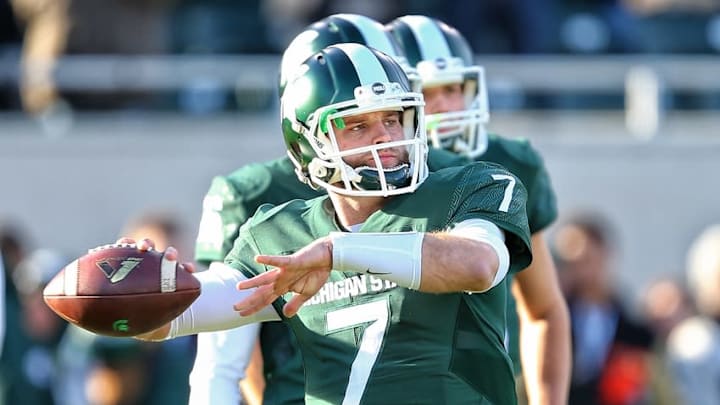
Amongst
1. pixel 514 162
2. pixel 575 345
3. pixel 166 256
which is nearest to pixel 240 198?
pixel 514 162

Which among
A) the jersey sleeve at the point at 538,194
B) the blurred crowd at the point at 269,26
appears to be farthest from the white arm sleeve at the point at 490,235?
the blurred crowd at the point at 269,26

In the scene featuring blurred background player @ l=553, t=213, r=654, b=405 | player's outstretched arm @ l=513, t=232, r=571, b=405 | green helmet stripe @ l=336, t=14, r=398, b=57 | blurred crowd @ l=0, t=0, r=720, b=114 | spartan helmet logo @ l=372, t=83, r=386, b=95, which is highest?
spartan helmet logo @ l=372, t=83, r=386, b=95

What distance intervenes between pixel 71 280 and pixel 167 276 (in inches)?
8.3

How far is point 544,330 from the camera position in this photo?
4.95 metres

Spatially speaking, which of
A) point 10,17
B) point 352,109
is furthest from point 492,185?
point 10,17

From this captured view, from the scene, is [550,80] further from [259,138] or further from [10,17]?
[10,17]

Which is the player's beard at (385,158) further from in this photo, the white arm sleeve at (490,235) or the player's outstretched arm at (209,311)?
the player's outstretched arm at (209,311)

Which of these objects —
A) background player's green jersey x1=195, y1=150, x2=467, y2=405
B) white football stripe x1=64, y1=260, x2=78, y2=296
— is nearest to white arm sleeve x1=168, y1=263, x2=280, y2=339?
white football stripe x1=64, y1=260, x2=78, y2=296

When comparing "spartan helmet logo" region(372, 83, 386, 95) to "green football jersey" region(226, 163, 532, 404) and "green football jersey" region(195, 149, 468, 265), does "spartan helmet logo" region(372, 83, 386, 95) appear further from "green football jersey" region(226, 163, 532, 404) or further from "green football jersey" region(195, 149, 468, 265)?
"green football jersey" region(195, 149, 468, 265)

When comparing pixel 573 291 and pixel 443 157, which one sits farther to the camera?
pixel 573 291

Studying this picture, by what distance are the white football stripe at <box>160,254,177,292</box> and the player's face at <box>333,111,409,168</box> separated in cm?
49

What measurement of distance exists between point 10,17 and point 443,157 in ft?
20.0

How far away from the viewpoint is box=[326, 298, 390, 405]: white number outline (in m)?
3.94

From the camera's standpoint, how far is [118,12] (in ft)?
31.9
